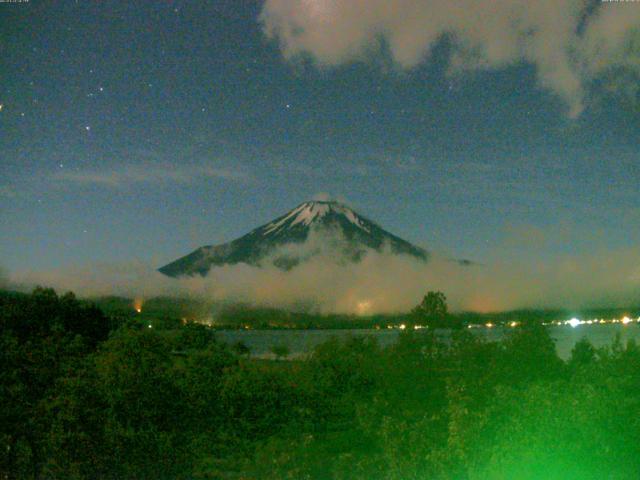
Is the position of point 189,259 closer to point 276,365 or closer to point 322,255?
point 322,255

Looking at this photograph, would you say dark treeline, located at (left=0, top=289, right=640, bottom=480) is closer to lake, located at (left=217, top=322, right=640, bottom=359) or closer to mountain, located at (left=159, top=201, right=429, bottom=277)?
lake, located at (left=217, top=322, right=640, bottom=359)

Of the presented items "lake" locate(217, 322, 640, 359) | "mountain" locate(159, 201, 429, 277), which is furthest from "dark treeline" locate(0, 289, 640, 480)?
"mountain" locate(159, 201, 429, 277)

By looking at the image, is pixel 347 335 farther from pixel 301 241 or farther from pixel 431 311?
pixel 301 241

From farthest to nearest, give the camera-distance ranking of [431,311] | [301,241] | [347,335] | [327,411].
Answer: [301,241], [431,311], [347,335], [327,411]

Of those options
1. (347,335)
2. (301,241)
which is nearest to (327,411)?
(347,335)

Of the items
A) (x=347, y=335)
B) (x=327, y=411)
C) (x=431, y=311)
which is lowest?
(x=327, y=411)

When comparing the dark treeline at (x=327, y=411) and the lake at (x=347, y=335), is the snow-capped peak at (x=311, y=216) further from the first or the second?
the dark treeline at (x=327, y=411)

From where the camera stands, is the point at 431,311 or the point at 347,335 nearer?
the point at 347,335
